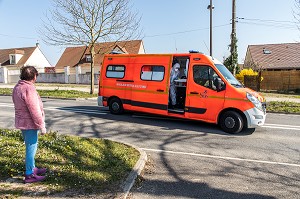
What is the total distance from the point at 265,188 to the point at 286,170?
3.56 ft

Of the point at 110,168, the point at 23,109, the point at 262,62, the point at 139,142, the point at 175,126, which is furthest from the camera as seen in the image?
the point at 262,62

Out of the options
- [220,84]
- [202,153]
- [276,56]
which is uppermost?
[276,56]

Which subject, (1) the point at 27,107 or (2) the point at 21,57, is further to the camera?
(2) the point at 21,57

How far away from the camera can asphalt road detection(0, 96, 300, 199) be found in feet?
13.0

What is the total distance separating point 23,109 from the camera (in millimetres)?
3613

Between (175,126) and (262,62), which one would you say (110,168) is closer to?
(175,126)

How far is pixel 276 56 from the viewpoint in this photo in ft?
124

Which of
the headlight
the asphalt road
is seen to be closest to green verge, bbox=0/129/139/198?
the asphalt road

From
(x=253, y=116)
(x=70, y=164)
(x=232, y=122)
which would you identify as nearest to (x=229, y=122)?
(x=232, y=122)

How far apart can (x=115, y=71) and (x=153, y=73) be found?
184 cm

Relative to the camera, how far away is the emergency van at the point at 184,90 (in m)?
7.61

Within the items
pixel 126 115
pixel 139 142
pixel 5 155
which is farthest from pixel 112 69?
pixel 5 155

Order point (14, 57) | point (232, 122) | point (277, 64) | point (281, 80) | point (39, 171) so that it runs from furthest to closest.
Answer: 1. point (14, 57)
2. point (277, 64)
3. point (281, 80)
4. point (232, 122)
5. point (39, 171)

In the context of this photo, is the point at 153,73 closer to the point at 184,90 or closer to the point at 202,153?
the point at 184,90
